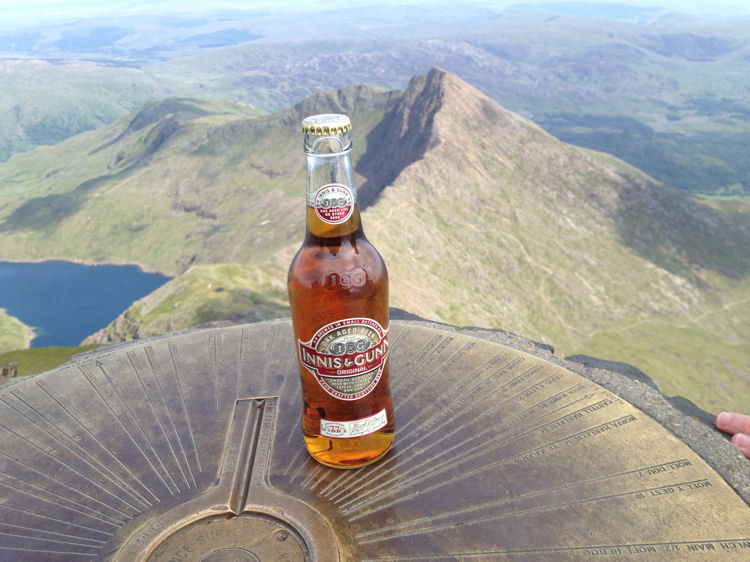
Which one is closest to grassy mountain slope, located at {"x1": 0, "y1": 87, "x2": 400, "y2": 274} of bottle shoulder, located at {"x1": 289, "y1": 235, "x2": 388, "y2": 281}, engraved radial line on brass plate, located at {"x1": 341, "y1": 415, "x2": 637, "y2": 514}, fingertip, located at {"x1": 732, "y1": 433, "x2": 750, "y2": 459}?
fingertip, located at {"x1": 732, "y1": 433, "x2": 750, "y2": 459}

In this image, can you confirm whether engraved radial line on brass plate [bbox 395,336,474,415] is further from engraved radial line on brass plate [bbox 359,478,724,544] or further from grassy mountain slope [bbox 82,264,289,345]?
grassy mountain slope [bbox 82,264,289,345]

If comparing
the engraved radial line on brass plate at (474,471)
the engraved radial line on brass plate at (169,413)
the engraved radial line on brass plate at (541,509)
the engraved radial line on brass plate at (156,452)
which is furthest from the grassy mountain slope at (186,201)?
the engraved radial line on brass plate at (541,509)

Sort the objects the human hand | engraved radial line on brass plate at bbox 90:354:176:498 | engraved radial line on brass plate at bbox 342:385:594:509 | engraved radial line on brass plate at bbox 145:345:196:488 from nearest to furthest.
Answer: engraved radial line on brass plate at bbox 342:385:594:509
engraved radial line on brass plate at bbox 145:345:196:488
engraved radial line on brass plate at bbox 90:354:176:498
the human hand

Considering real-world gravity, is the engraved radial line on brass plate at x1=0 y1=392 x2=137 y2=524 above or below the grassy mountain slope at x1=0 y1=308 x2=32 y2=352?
above

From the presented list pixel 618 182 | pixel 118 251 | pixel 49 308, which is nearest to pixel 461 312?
pixel 618 182

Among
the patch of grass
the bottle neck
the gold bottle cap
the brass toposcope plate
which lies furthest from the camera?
the patch of grass

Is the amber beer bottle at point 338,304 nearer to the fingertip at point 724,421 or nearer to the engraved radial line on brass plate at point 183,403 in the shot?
the engraved radial line on brass plate at point 183,403
